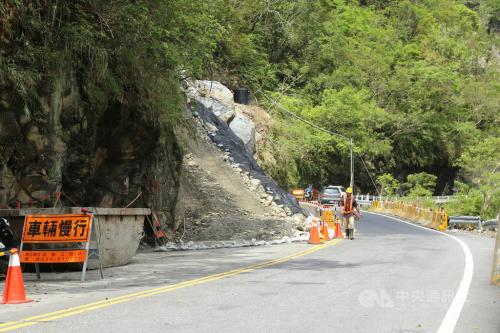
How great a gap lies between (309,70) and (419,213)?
1324 inches

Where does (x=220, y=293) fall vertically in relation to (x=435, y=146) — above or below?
below

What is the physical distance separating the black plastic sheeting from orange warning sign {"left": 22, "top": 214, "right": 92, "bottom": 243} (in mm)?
18842

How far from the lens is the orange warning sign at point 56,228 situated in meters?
13.0

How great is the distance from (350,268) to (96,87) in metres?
8.20

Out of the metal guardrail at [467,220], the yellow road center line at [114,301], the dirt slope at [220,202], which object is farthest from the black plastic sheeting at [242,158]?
the yellow road center line at [114,301]

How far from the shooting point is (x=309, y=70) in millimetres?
71188

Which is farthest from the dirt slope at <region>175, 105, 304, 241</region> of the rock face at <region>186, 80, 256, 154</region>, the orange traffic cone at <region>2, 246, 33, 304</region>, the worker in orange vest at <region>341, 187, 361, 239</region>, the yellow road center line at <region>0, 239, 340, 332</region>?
the orange traffic cone at <region>2, 246, 33, 304</region>

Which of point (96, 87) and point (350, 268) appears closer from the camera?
point (350, 268)

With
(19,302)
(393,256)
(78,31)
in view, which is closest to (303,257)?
(393,256)

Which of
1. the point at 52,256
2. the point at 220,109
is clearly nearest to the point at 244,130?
the point at 220,109

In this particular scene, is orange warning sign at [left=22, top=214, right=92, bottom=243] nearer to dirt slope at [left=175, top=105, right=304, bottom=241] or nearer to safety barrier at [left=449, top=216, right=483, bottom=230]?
dirt slope at [left=175, top=105, right=304, bottom=241]

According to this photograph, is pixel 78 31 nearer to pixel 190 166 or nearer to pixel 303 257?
pixel 303 257

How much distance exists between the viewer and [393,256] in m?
17.5

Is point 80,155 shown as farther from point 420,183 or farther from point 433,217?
point 420,183
